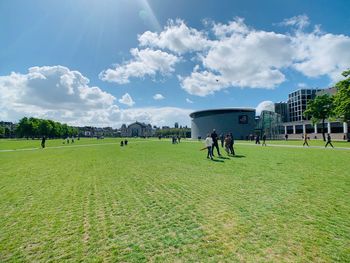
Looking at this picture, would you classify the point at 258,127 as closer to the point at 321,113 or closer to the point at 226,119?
the point at 226,119

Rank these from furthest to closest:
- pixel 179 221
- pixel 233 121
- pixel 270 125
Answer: pixel 233 121 < pixel 270 125 < pixel 179 221

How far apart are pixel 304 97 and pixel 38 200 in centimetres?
9742

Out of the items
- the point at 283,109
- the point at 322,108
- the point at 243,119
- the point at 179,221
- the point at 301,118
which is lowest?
the point at 179,221

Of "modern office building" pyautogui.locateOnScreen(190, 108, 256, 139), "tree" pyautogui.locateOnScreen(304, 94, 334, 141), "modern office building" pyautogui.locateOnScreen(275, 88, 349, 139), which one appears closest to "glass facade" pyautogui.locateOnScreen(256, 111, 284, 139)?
"modern office building" pyautogui.locateOnScreen(190, 108, 256, 139)

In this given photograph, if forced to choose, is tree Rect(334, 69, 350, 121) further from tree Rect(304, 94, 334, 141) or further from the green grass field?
the green grass field

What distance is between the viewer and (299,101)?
8512 centimetres

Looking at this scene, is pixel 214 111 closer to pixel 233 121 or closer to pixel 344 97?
pixel 233 121

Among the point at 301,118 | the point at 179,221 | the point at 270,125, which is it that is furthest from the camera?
the point at 301,118

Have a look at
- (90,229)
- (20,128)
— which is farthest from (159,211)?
(20,128)

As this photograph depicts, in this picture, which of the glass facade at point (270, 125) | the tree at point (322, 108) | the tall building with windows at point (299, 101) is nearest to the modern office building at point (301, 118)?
the tall building with windows at point (299, 101)

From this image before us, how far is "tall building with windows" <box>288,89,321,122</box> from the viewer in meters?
84.2

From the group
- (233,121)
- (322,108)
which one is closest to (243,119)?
(233,121)

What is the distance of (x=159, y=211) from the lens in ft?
17.9

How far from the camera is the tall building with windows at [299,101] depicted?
276 ft
